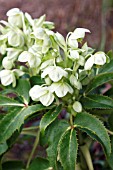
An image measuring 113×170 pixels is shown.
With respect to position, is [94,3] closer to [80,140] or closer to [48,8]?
[48,8]

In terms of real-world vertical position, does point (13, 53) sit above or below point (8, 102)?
above

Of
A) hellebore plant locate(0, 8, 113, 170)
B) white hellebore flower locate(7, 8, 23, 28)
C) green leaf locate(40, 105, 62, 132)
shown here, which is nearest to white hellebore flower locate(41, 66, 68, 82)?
hellebore plant locate(0, 8, 113, 170)

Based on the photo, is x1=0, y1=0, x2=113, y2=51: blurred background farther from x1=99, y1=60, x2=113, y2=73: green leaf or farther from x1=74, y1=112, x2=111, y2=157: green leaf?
x1=74, y1=112, x2=111, y2=157: green leaf

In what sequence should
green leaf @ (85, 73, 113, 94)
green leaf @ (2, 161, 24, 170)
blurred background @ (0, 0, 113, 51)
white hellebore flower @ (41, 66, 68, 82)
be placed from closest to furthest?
white hellebore flower @ (41, 66, 68, 82), green leaf @ (85, 73, 113, 94), green leaf @ (2, 161, 24, 170), blurred background @ (0, 0, 113, 51)

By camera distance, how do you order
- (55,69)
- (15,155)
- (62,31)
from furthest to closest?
(62,31) < (15,155) < (55,69)

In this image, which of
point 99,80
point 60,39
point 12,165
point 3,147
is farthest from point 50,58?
point 12,165

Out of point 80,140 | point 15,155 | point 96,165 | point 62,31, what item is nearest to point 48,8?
point 62,31

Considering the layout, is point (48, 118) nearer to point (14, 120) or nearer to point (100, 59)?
point (14, 120)
